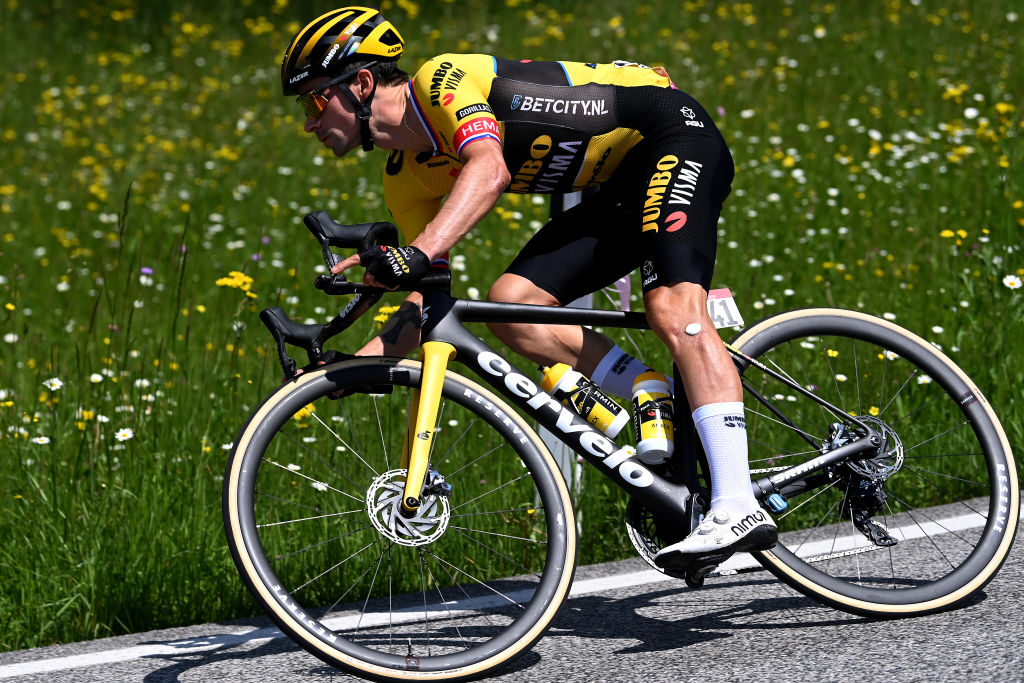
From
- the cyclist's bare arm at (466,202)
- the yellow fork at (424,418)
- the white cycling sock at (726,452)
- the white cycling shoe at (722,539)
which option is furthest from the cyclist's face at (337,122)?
the white cycling shoe at (722,539)

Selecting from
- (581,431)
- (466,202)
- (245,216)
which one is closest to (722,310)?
(581,431)

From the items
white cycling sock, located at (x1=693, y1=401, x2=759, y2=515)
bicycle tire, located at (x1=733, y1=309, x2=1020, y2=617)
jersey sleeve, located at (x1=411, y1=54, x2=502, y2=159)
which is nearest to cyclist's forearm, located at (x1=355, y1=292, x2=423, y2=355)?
jersey sleeve, located at (x1=411, y1=54, x2=502, y2=159)

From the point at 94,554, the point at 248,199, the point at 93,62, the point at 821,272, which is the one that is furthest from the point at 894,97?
the point at 93,62

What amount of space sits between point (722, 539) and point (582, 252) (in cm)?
101

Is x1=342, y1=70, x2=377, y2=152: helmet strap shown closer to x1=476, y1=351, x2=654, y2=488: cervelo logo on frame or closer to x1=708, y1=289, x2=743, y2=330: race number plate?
x1=476, y1=351, x2=654, y2=488: cervelo logo on frame

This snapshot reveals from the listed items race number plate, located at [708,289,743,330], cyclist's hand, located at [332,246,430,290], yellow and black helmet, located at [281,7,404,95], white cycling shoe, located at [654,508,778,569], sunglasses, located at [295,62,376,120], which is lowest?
white cycling shoe, located at [654,508,778,569]

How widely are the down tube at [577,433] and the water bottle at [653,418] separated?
3.0 inches

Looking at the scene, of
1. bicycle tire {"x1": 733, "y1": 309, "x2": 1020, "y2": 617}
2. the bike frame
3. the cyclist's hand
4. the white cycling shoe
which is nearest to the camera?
the cyclist's hand

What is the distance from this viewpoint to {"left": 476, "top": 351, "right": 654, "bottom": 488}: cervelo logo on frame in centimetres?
339

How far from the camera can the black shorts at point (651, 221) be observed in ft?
11.1

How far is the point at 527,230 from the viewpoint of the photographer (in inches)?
291

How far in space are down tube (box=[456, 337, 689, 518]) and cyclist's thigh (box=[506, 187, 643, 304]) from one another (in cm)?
37

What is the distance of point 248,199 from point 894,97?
5225 mm

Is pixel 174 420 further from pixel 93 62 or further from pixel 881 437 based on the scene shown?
pixel 93 62
